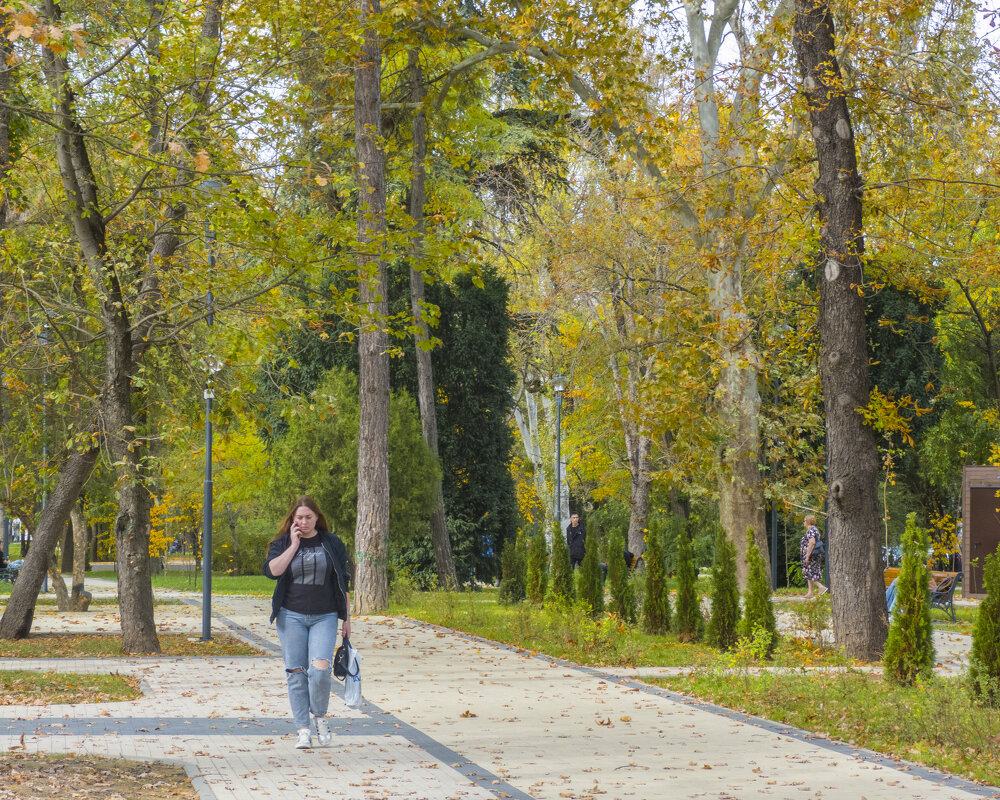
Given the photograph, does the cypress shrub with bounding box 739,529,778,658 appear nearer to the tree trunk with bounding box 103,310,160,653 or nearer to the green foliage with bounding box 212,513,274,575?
the tree trunk with bounding box 103,310,160,653

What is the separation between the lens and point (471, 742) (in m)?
9.13

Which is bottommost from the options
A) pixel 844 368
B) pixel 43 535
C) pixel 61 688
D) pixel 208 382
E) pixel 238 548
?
pixel 61 688

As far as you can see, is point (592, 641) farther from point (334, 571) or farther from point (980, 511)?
point (980, 511)

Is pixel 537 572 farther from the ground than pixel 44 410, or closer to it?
closer to it

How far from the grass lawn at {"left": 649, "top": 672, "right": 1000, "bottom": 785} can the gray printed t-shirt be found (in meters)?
4.08

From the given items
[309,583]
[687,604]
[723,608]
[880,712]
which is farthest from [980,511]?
[309,583]

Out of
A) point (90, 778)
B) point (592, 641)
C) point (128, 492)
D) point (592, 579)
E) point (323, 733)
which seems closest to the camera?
point (90, 778)

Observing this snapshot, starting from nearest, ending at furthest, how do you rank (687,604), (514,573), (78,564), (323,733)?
(323,733), (687,604), (514,573), (78,564)

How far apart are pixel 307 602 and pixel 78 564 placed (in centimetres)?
2095

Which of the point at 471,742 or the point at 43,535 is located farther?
the point at 43,535

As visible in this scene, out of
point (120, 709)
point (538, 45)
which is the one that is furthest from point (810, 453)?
point (120, 709)

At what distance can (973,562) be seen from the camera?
24.6m

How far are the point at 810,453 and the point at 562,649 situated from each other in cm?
1604

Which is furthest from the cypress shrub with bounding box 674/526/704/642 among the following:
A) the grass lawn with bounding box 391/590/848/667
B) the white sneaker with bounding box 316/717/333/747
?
the white sneaker with bounding box 316/717/333/747
